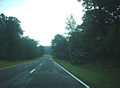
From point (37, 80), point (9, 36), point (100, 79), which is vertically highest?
point (9, 36)

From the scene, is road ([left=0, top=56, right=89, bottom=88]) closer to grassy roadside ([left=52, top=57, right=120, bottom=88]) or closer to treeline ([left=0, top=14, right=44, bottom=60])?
grassy roadside ([left=52, top=57, right=120, bottom=88])

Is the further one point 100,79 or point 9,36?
point 9,36

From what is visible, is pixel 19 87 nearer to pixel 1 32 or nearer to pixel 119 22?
pixel 119 22

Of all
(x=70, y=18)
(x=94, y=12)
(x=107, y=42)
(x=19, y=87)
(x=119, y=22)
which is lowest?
(x=19, y=87)

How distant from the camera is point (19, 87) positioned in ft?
27.0

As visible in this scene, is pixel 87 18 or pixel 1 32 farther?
pixel 1 32

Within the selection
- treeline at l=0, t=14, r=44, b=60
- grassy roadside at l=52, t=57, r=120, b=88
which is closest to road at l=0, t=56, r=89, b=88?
grassy roadside at l=52, t=57, r=120, b=88

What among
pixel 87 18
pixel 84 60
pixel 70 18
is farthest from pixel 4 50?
pixel 87 18

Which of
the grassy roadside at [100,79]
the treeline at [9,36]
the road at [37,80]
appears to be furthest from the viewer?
the treeline at [9,36]

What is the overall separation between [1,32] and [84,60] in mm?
30931

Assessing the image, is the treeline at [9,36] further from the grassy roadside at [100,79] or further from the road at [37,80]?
the grassy roadside at [100,79]

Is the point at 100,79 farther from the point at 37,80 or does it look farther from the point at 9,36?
the point at 9,36

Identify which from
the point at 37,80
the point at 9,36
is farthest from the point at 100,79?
the point at 9,36

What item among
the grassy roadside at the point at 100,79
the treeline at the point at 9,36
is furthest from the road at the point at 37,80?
the treeline at the point at 9,36
